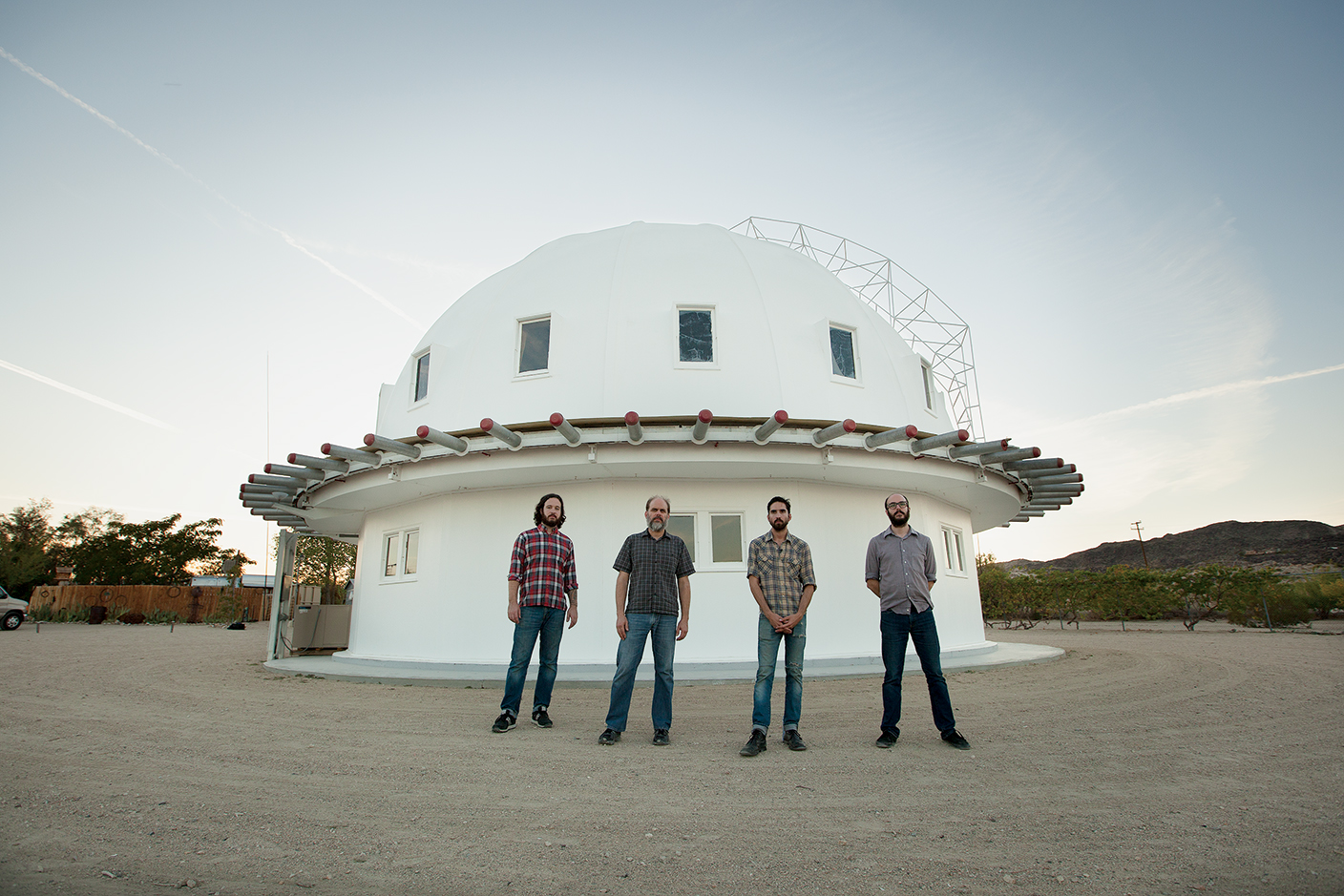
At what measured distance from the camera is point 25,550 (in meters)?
41.5

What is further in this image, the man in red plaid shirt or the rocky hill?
the rocky hill

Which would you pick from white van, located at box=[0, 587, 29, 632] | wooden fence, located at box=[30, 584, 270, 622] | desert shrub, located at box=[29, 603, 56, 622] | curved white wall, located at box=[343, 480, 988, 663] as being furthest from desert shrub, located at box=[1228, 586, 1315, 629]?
desert shrub, located at box=[29, 603, 56, 622]

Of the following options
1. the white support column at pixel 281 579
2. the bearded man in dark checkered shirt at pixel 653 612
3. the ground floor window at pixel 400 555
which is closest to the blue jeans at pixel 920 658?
the bearded man in dark checkered shirt at pixel 653 612

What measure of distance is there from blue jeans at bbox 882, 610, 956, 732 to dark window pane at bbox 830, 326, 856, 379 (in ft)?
20.3

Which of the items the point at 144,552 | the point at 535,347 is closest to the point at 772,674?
the point at 535,347

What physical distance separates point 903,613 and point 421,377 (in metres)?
9.64

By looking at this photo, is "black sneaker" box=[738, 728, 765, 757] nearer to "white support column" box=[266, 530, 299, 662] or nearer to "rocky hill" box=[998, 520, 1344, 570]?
"white support column" box=[266, 530, 299, 662]

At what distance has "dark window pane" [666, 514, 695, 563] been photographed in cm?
964

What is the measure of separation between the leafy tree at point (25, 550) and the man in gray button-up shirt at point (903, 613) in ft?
157

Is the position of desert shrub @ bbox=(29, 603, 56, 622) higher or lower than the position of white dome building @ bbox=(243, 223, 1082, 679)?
lower

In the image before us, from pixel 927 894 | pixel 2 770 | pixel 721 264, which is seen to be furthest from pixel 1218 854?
pixel 721 264

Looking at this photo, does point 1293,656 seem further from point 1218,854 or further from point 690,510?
point 1218,854

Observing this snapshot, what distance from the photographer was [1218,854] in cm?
275

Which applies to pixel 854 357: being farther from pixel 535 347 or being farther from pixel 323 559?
pixel 323 559
